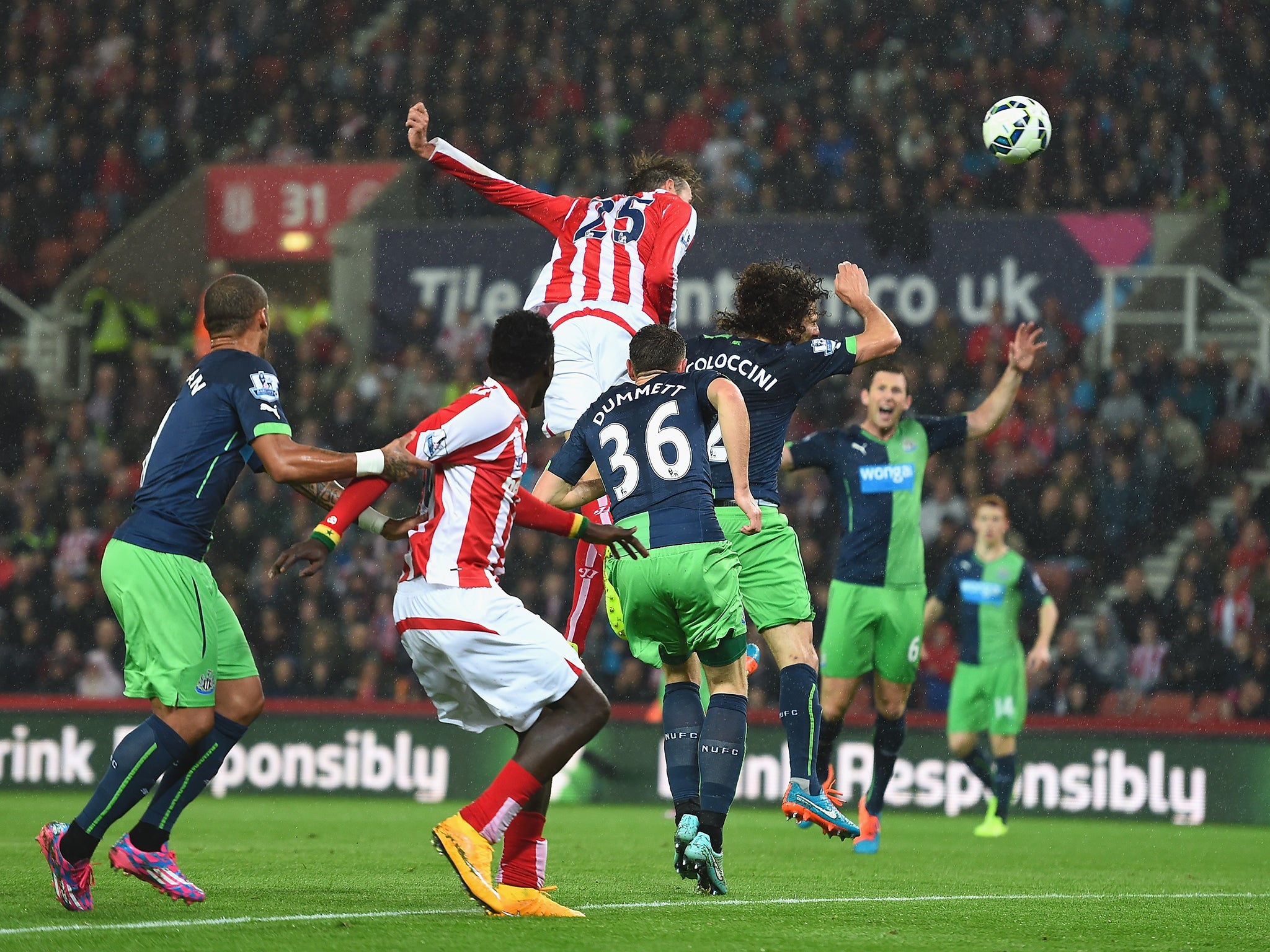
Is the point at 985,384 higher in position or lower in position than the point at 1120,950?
higher

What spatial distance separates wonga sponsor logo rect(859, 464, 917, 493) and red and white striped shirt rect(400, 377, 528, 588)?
4.36 metres

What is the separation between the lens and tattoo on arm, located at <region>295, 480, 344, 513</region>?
20.4 ft

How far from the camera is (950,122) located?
1858cm

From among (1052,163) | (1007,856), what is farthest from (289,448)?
(1052,163)

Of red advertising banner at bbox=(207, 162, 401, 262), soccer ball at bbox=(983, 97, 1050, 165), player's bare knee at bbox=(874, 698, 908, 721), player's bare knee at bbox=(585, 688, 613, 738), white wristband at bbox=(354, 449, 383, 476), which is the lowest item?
player's bare knee at bbox=(874, 698, 908, 721)

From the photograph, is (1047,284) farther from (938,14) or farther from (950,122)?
(938,14)

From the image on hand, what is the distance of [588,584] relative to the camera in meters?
7.51

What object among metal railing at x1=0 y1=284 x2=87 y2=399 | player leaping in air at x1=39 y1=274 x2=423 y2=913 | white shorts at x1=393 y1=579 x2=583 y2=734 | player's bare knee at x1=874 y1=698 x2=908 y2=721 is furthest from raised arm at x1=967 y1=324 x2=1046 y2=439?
metal railing at x1=0 y1=284 x2=87 y2=399

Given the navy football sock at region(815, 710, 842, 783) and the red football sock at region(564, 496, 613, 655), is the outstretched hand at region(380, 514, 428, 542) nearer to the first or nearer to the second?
the red football sock at region(564, 496, 613, 655)

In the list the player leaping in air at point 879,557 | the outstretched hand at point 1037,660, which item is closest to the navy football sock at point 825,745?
the player leaping in air at point 879,557

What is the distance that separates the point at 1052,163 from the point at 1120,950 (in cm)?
1444

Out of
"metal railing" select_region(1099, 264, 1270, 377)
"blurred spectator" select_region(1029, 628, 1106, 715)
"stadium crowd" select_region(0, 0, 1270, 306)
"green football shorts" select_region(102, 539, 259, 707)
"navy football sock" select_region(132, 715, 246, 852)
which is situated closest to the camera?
"green football shorts" select_region(102, 539, 259, 707)

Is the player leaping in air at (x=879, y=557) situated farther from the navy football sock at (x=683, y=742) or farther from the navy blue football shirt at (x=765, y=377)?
the navy football sock at (x=683, y=742)

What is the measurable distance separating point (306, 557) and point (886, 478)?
519cm
